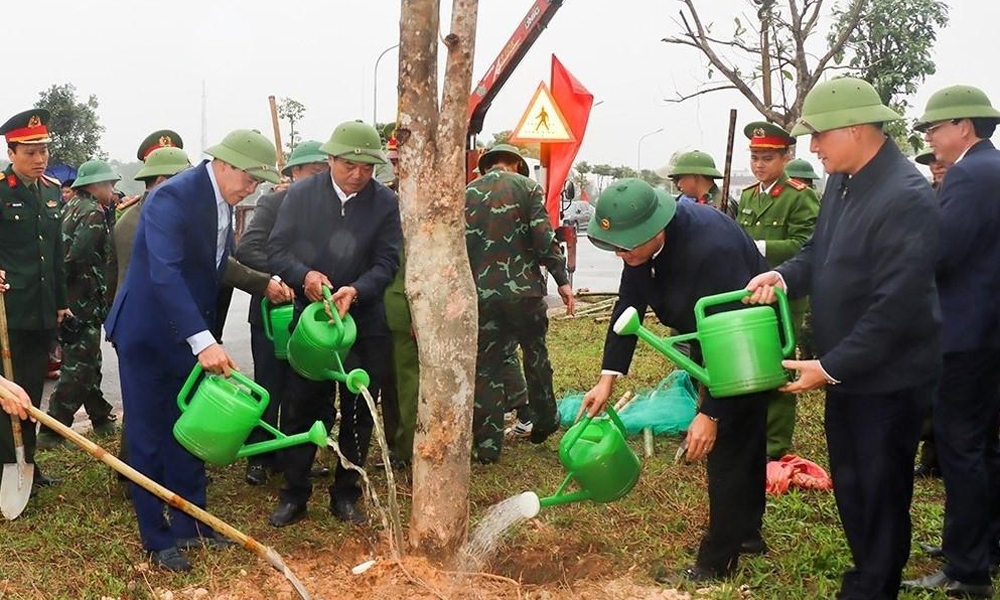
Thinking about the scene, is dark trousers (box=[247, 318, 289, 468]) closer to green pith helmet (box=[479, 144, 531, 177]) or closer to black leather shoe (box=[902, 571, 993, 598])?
green pith helmet (box=[479, 144, 531, 177])

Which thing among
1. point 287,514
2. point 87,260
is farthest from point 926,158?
point 87,260

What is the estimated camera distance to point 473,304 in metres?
3.26

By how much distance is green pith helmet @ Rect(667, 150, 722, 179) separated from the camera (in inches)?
230

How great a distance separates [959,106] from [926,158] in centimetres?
196

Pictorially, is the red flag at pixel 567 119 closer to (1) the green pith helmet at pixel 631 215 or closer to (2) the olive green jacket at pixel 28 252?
(2) the olive green jacket at pixel 28 252

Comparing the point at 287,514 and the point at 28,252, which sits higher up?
the point at 28,252

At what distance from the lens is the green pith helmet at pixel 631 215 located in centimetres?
311

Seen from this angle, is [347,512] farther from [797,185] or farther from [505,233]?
[797,185]

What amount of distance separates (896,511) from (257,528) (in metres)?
2.57

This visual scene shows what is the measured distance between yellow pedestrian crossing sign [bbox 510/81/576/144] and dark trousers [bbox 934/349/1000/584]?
718cm

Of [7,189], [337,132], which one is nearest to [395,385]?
[337,132]

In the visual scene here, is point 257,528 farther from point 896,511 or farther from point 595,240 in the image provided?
point 896,511

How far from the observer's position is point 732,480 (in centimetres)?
342

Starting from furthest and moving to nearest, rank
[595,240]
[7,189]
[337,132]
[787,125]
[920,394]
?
1. [787,125]
2. [7,189]
3. [337,132]
4. [595,240]
5. [920,394]
